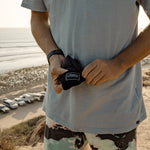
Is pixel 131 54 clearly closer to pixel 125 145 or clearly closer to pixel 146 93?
pixel 125 145

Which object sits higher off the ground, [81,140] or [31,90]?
[81,140]

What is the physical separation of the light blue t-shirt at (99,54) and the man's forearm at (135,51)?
0.10 feet

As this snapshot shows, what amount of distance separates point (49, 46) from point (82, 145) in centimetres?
58

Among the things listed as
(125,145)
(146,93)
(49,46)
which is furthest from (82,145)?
(146,93)

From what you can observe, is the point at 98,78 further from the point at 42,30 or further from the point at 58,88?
the point at 42,30

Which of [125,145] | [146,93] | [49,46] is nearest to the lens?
[125,145]

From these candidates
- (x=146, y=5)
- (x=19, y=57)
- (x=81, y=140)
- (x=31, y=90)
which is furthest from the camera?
(x=19, y=57)

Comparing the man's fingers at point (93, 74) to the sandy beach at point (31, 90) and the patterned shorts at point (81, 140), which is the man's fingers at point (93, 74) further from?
the sandy beach at point (31, 90)

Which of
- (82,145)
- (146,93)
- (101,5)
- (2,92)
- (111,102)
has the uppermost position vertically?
(101,5)

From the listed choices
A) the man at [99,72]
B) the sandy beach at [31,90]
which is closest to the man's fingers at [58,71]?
the man at [99,72]

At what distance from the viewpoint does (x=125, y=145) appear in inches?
39.5

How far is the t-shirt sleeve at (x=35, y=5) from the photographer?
3.70 feet

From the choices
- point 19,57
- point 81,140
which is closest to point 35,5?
point 81,140

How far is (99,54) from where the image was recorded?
96 centimetres
